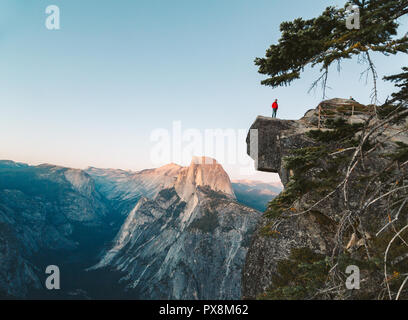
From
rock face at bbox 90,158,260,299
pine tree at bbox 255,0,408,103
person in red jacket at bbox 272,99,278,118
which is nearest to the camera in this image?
pine tree at bbox 255,0,408,103

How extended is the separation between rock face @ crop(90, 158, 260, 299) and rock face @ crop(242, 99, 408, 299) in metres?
94.6

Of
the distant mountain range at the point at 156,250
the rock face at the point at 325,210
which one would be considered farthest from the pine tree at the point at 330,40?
the distant mountain range at the point at 156,250

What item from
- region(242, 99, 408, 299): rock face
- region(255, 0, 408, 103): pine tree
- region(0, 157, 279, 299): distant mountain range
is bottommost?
region(0, 157, 279, 299): distant mountain range

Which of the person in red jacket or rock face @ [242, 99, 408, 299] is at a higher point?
the person in red jacket

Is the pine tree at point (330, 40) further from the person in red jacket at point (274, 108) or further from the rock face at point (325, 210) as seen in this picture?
the person in red jacket at point (274, 108)

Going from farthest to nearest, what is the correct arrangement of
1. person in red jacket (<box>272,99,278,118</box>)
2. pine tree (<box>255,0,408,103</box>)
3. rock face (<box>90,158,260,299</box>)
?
rock face (<box>90,158,260,299</box>), person in red jacket (<box>272,99,278,118</box>), pine tree (<box>255,0,408,103</box>)

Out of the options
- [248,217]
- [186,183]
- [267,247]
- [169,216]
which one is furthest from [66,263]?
[267,247]

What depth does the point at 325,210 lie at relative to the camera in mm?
10156

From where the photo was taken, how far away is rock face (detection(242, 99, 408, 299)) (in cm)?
507

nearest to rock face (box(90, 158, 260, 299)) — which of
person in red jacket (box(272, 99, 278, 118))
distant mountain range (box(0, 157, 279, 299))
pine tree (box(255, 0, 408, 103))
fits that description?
distant mountain range (box(0, 157, 279, 299))

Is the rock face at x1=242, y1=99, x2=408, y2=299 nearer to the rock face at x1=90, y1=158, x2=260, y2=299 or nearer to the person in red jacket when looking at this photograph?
the person in red jacket

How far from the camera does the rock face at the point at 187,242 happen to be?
100 metres

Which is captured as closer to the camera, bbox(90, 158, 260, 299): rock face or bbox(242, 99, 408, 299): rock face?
bbox(242, 99, 408, 299): rock face

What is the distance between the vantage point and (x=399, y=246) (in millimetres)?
5949
